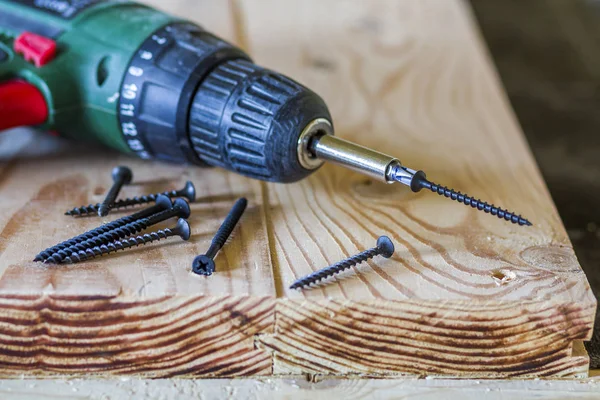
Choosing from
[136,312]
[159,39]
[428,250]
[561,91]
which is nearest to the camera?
[136,312]

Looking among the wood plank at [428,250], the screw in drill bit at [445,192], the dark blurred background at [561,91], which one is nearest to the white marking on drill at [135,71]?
the wood plank at [428,250]

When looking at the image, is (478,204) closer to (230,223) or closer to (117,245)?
(230,223)

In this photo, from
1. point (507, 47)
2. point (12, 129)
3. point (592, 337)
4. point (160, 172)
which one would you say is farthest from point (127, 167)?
point (507, 47)

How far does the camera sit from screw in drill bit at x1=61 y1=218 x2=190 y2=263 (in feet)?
2.87

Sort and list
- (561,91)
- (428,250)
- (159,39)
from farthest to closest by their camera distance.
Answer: (561,91) < (159,39) < (428,250)

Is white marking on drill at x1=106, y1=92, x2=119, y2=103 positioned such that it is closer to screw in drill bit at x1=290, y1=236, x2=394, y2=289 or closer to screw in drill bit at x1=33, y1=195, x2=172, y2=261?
screw in drill bit at x1=33, y1=195, x2=172, y2=261

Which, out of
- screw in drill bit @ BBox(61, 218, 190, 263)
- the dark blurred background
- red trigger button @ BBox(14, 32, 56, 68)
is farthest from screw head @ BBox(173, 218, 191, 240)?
the dark blurred background

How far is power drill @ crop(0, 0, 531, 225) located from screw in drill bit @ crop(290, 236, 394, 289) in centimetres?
8

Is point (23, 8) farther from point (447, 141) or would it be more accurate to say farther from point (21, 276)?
point (447, 141)

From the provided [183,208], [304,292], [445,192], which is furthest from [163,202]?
[445,192]

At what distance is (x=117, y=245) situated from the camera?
896mm

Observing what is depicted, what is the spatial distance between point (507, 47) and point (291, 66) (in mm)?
606

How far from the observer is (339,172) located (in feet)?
3.69

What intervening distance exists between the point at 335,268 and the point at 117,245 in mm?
251
